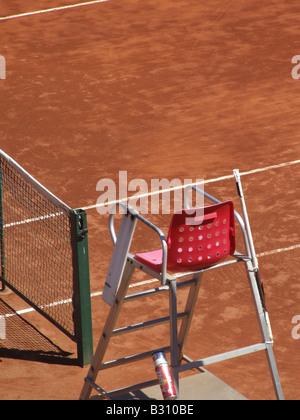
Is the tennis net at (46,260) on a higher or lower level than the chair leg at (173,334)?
higher

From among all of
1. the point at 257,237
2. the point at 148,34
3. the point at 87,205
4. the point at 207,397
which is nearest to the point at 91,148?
the point at 87,205

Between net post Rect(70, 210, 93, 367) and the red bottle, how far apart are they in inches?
80.8

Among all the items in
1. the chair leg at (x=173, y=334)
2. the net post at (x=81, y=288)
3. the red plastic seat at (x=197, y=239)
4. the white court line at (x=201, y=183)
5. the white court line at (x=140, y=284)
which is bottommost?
the chair leg at (x=173, y=334)

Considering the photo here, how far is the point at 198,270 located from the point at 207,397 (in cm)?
141

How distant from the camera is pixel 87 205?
468 inches

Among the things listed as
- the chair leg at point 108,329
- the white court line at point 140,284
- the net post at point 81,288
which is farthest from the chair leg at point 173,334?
the white court line at point 140,284

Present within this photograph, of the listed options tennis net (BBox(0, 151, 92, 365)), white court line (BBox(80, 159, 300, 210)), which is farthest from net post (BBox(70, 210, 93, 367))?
white court line (BBox(80, 159, 300, 210))

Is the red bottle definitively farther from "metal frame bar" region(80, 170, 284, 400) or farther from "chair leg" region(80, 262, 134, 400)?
"chair leg" region(80, 262, 134, 400)

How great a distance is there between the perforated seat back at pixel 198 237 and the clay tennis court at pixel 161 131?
6.32ft

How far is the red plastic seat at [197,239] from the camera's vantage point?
675 cm

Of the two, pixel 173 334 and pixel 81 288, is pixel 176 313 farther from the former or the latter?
pixel 81 288

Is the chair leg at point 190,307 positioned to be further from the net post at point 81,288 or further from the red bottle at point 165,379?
the net post at point 81,288

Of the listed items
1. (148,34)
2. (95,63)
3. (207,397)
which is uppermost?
(148,34)
